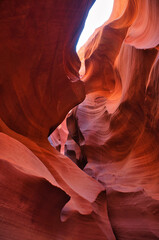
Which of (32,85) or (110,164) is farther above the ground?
(32,85)

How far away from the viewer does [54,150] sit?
481 centimetres

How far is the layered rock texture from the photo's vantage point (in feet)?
8.95

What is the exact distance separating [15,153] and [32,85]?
1838 mm

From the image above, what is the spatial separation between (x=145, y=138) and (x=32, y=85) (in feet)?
9.09

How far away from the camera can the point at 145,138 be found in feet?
16.0

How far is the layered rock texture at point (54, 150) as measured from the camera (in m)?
2.73

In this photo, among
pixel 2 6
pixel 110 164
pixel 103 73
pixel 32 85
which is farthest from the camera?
pixel 103 73

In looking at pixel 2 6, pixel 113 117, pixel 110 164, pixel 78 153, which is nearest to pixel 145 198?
pixel 110 164

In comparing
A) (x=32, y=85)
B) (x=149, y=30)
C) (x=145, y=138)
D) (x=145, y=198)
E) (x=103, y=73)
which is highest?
(x=149, y=30)

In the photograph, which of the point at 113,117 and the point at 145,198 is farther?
the point at 113,117

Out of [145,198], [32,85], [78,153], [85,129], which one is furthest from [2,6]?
[78,153]

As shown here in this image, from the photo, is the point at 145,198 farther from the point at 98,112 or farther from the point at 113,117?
the point at 98,112

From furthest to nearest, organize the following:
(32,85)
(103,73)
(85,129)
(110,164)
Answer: (103,73)
(85,129)
(110,164)
(32,85)

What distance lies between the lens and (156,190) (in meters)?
4.12
